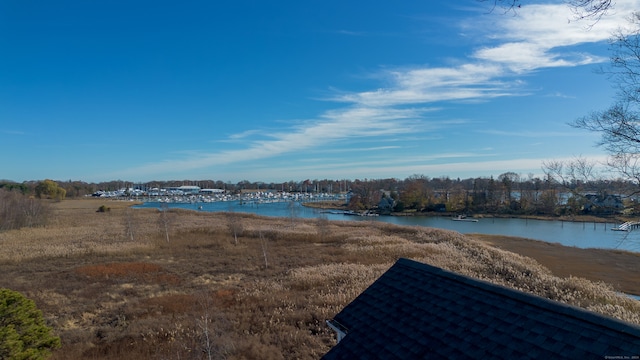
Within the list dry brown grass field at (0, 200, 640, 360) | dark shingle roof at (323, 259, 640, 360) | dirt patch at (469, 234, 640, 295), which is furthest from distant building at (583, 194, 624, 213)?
dirt patch at (469, 234, 640, 295)

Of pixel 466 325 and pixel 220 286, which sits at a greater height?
pixel 466 325

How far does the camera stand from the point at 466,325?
4.74 metres

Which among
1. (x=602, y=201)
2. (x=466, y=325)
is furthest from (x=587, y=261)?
(x=466, y=325)

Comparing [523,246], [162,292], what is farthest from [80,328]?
[523,246]

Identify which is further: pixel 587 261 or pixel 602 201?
pixel 587 261

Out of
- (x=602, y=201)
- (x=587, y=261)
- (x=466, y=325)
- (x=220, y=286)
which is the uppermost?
(x=602, y=201)

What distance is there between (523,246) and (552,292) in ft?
83.6

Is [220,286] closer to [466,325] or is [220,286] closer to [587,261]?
[466,325]

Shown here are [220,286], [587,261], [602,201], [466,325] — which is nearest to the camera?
[466,325]

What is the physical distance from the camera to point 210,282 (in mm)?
20797

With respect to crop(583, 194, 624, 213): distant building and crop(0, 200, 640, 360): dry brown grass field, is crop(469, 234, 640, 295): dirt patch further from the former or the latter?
crop(583, 194, 624, 213): distant building

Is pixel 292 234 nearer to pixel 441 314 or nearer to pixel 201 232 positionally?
pixel 201 232

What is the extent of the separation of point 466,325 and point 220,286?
1696 cm

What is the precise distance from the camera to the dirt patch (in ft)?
84.9
